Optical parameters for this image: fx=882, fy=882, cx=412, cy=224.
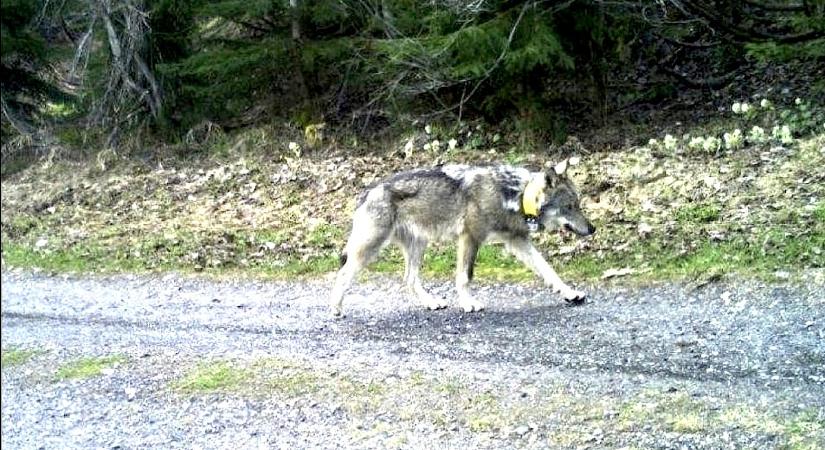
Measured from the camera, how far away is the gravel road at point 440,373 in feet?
20.1

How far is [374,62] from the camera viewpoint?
17.4 meters

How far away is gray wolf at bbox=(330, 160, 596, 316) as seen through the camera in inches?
378

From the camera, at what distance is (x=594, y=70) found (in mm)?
15883

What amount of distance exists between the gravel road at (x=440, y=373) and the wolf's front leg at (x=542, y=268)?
15cm

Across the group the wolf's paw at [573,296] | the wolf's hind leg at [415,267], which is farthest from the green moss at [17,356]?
the wolf's paw at [573,296]

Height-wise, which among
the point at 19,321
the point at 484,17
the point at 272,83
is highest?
the point at 484,17

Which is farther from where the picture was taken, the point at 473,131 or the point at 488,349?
the point at 473,131

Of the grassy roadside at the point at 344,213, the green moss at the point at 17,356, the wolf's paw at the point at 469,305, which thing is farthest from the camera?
the grassy roadside at the point at 344,213

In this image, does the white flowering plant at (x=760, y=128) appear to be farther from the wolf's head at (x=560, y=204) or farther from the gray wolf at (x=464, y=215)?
the gray wolf at (x=464, y=215)

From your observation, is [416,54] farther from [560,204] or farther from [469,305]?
[469,305]

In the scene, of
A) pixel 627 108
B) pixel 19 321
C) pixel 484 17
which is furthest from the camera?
pixel 627 108

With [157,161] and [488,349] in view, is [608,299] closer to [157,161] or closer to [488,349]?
[488,349]

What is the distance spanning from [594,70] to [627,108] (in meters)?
1.17

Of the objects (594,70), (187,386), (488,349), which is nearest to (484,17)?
(594,70)
